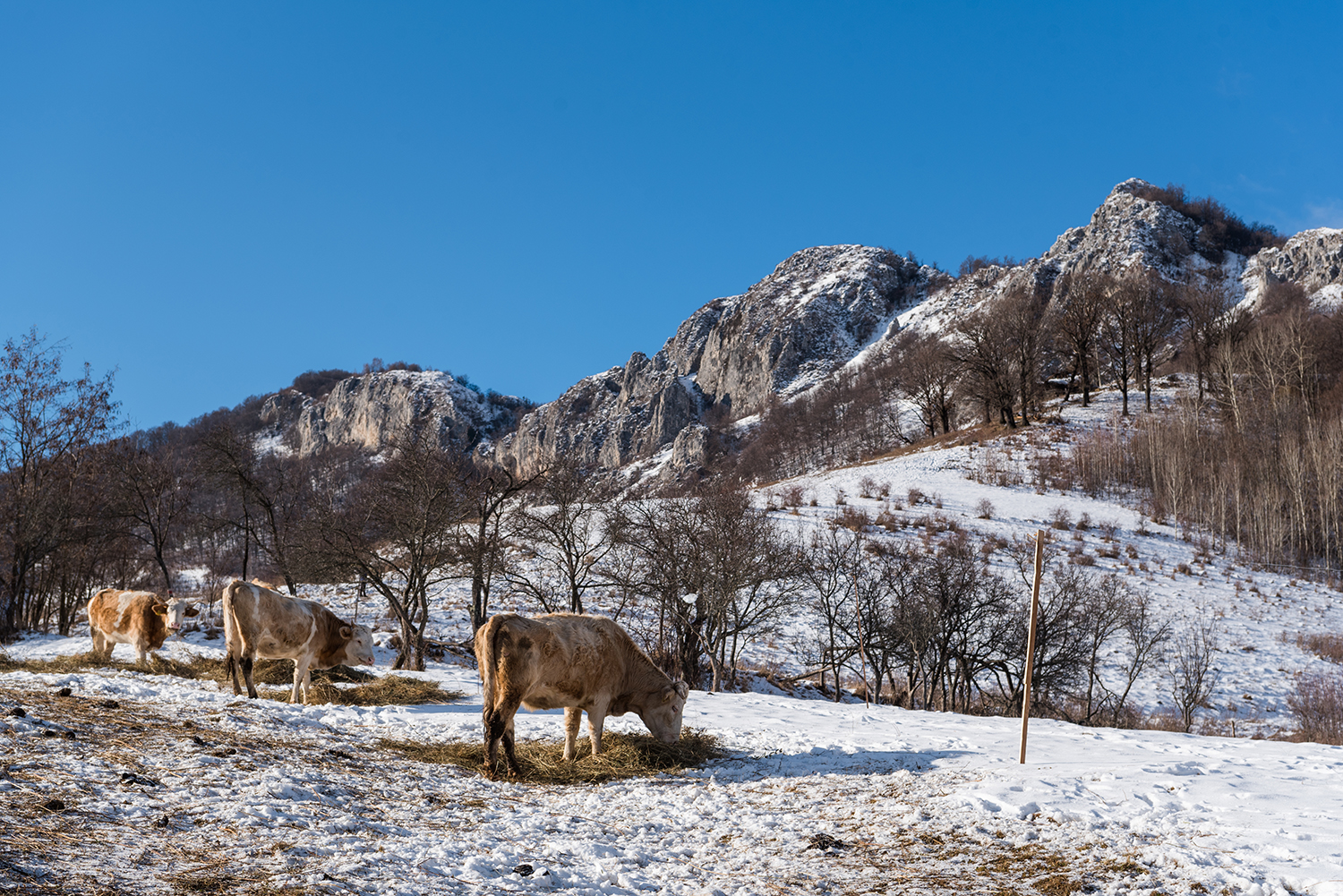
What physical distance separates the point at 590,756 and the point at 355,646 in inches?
257

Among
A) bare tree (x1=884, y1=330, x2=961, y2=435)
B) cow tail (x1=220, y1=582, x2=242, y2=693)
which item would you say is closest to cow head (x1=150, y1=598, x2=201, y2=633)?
cow tail (x1=220, y1=582, x2=242, y2=693)

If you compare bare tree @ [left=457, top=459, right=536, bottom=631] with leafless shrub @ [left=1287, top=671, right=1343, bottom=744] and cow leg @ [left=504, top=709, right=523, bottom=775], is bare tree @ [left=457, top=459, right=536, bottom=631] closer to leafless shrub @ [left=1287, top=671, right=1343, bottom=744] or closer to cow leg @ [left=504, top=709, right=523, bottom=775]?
cow leg @ [left=504, top=709, right=523, bottom=775]

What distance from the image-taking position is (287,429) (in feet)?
642

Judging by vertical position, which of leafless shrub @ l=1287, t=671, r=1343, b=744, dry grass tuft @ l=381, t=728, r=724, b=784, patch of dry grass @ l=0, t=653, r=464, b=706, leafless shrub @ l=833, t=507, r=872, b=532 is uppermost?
leafless shrub @ l=833, t=507, r=872, b=532

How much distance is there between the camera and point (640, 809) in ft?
24.6

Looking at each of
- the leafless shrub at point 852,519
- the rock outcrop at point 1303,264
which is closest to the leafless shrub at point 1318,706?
the leafless shrub at point 852,519

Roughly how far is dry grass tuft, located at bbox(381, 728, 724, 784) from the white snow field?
1.13 ft

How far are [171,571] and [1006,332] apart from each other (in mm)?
73371

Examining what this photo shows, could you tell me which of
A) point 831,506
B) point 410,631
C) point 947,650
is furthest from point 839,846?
point 831,506

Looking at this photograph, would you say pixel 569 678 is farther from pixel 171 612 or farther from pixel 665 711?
pixel 171 612

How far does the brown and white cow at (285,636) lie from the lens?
1224 centimetres

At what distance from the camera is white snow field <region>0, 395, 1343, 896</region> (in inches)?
191

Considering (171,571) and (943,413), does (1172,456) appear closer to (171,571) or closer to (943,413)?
(943,413)

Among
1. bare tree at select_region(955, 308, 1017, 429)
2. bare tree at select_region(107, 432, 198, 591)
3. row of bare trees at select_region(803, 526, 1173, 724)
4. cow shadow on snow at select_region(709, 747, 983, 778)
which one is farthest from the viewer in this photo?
bare tree at select_region(955, 308, 1017, 429)
